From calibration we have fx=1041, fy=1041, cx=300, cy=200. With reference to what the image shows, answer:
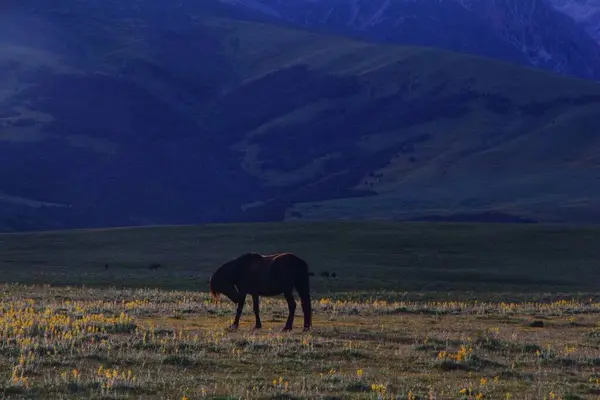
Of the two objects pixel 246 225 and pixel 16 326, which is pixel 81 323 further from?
pixel 246 225

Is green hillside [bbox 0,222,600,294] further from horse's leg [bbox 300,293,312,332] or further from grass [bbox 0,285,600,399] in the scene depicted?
horse's leg [bbox 300,293,312,332]

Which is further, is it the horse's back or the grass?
the horse's back

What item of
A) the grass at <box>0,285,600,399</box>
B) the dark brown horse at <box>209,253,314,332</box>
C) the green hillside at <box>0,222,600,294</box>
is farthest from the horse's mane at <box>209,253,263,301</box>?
the green hillside at <box>0,222,600,294</box>

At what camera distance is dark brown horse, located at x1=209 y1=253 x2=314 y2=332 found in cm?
2491

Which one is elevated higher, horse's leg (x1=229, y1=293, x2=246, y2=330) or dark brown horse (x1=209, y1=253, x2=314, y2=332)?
dark brown horse (x1=209, y1=253, x2=314, y2=332)

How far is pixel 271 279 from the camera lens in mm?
25016

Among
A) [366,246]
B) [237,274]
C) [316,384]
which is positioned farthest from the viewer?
[366,246]

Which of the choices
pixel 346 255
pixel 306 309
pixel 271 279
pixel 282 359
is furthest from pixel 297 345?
pixel 346 255

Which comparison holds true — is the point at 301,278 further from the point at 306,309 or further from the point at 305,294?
the point at 306,309

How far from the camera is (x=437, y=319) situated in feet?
103

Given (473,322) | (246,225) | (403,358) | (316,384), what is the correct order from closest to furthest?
(316,384) < (403,358) < (473,322) < (246,225)

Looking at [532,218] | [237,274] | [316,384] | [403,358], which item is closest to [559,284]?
[237,274]

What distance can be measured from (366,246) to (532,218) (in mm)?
67784

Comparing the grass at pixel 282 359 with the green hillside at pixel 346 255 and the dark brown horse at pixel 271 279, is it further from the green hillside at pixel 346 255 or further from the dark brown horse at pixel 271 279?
the green hillside at pixel 346 255
